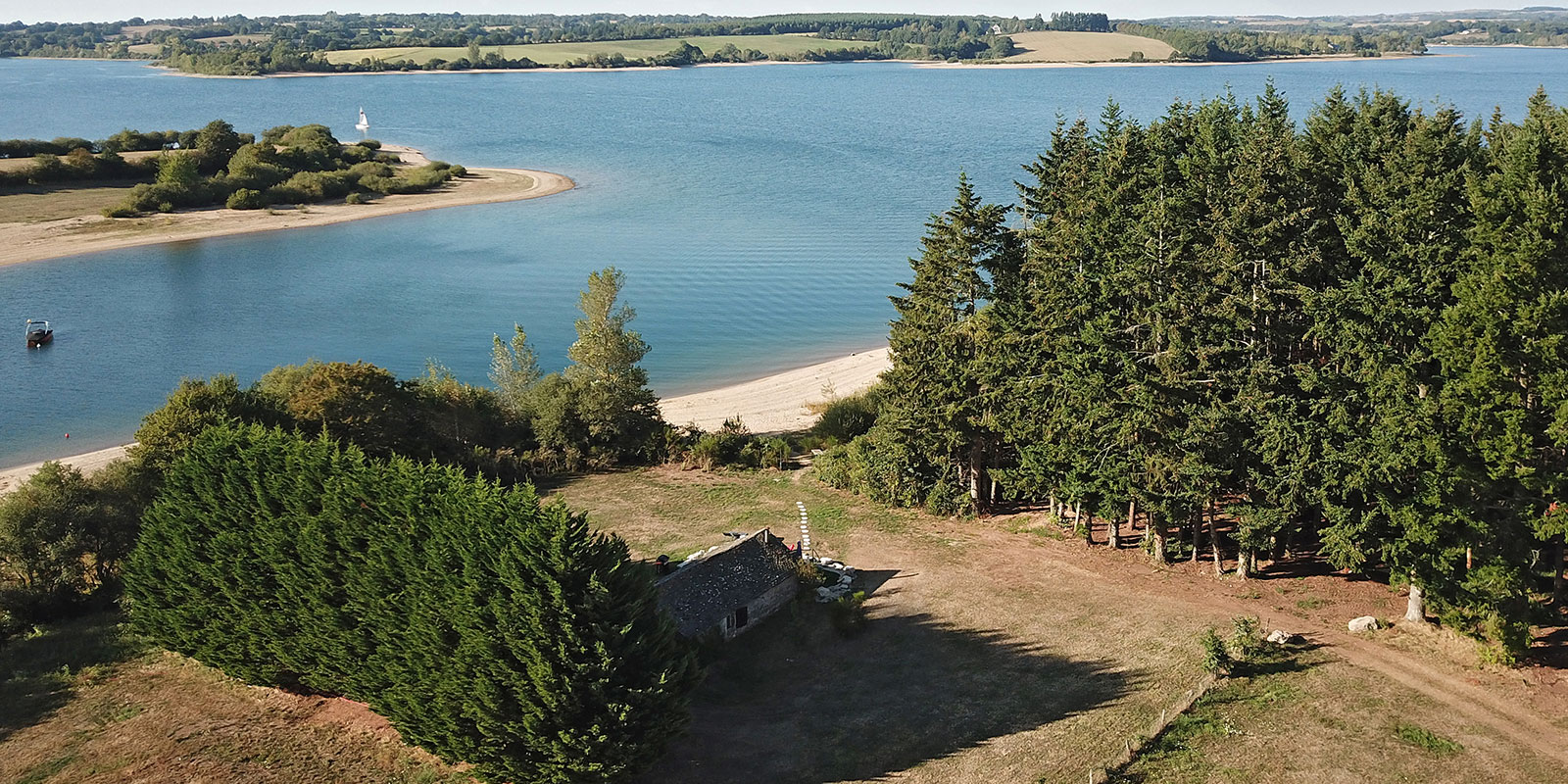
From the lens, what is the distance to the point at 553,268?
270 ft

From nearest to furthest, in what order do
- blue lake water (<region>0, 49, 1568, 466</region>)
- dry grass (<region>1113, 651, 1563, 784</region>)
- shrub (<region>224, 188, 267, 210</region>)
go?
1. dry grass (<region>1113, 651, 1563, 784</region>)
2. blue lake water (<region>0, 49, 1568, 466</region>)
3. shrub (<region>224, 188, 267, 210</region>)

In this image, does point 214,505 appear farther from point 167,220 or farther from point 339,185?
point 339,185

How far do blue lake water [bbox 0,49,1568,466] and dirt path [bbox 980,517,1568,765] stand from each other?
14532mm

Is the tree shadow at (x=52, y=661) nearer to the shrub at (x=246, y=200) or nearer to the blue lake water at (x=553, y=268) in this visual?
the blue lake water at (x=553, y=268)

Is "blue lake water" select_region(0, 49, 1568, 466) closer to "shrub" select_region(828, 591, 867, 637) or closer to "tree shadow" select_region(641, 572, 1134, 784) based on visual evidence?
"tree shadow" select_region(641, 572, 1134, 784)

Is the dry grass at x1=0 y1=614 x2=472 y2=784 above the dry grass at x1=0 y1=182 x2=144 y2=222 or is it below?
below

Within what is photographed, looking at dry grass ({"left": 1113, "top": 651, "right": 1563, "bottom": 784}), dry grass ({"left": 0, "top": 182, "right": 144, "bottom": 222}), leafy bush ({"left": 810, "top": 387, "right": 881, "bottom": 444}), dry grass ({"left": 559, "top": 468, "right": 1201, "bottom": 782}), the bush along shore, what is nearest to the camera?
dry grass ({"left": 1113, "top": 651, "right": 1563, "bottom": 784})

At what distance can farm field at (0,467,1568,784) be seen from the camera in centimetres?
2083

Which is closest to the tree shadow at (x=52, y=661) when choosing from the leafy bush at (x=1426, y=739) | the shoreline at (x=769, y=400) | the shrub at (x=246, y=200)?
the shoreline at (x=769, y=400)

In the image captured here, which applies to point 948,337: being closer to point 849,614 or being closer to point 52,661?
point 849,614

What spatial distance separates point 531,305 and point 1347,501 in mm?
54716

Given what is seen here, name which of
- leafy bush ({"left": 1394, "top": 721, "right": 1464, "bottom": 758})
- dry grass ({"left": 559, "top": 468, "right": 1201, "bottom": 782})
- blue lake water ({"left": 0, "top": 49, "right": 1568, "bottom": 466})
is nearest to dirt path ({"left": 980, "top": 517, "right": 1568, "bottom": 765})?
dry grass ({"left": 559, "top": 468, "right": 1201, "bottom": 782})

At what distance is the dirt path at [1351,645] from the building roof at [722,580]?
22.5ft

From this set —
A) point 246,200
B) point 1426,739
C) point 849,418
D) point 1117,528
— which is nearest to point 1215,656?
point 1426,739
